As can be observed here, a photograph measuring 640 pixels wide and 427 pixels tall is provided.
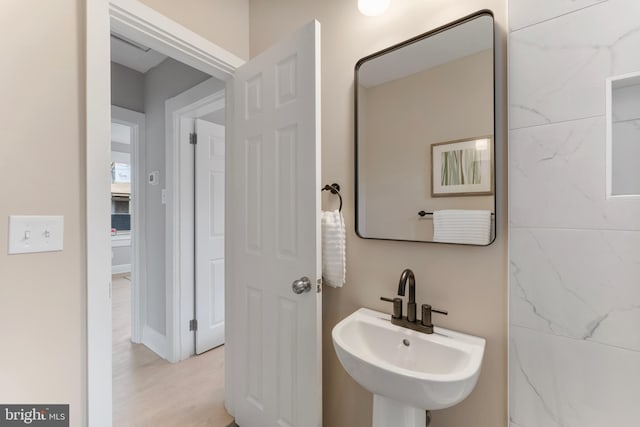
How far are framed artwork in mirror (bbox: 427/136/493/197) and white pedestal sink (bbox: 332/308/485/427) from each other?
0.53 metres

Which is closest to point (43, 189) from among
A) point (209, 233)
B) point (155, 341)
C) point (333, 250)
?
point (333, 250)

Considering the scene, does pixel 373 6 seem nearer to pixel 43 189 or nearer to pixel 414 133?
pixel 414 133

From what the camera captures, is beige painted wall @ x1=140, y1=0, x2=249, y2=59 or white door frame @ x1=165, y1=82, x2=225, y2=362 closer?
beige painted wall @ x1=140, y1=0, x2=249, y2=59

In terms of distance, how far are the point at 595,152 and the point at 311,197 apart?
0.90 meters

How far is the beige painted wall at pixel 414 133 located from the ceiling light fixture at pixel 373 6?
0.97ft

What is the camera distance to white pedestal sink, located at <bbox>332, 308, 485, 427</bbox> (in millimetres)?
805

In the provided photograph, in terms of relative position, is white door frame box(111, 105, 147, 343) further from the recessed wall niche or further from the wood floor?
the recessed wall niche

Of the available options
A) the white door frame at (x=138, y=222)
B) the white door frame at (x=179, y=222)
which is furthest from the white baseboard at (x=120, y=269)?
the white door frame at (x=179, y=222)

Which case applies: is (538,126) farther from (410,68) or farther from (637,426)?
(637,426)

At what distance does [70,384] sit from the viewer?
100 centimetres

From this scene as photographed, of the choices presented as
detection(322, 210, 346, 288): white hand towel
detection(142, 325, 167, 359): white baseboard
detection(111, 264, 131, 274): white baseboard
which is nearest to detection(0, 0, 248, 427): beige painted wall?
detection(322, 210, 346, 288): white hand towel

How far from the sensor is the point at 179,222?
231cm

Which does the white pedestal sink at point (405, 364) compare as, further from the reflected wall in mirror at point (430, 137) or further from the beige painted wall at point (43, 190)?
the beige painted wall at point (43, 190)

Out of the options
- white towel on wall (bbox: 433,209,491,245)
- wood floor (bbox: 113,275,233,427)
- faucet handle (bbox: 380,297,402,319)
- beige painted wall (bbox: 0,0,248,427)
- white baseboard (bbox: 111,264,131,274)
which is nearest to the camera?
beige painted wall (bbox: 0,0,248,427)
